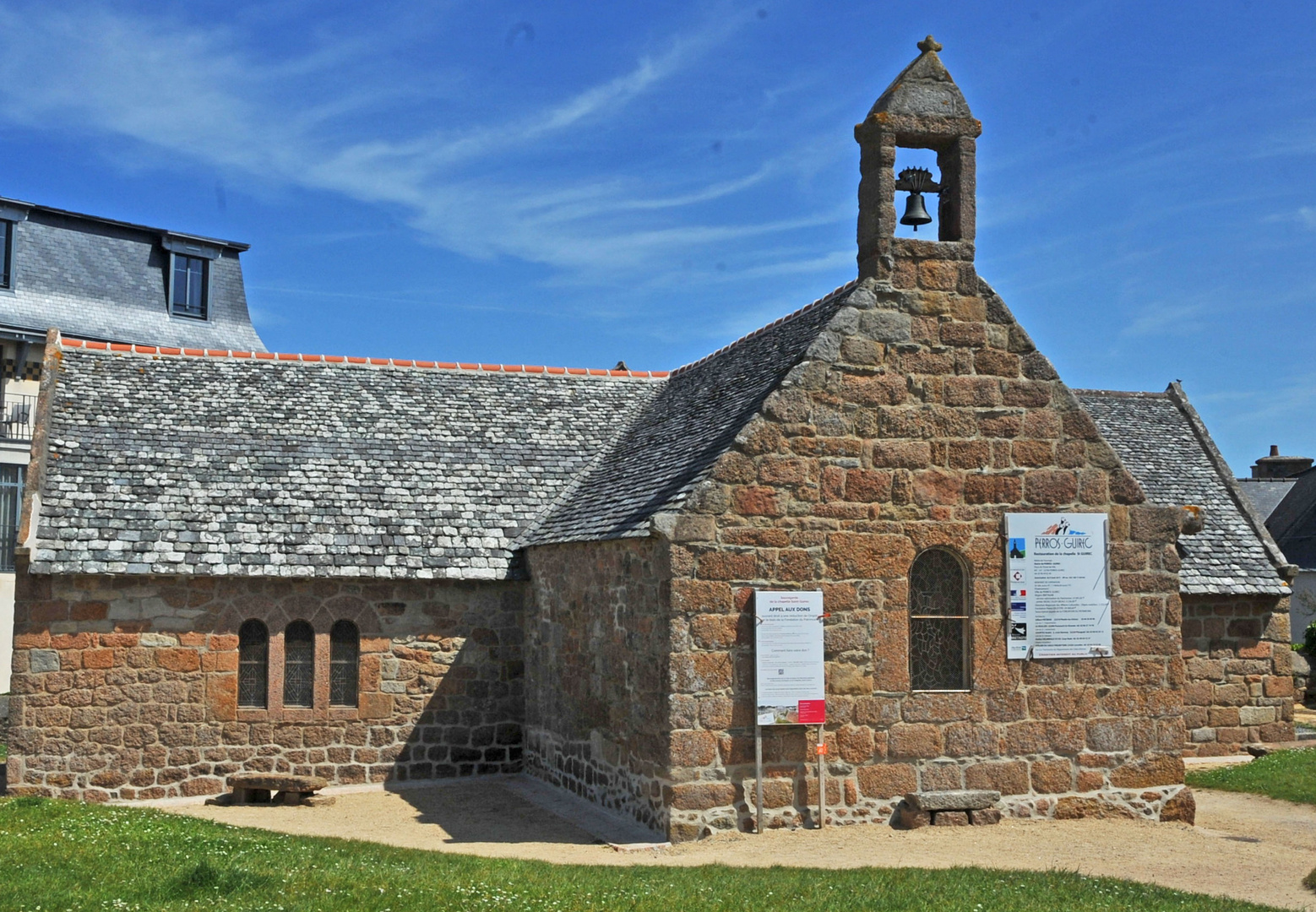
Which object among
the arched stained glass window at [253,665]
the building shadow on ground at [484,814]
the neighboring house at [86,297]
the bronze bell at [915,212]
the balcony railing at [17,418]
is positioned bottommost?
the building shadow on ground at [484,814]

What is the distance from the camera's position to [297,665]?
15789mm

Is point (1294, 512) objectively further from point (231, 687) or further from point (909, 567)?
point (231, 687)

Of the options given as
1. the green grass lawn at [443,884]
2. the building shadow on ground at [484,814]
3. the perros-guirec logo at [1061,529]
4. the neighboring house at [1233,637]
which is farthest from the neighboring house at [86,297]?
the neighboring house at [1233,637]

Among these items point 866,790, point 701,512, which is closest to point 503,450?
point 701,512

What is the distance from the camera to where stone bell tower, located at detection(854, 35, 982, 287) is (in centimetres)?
1295

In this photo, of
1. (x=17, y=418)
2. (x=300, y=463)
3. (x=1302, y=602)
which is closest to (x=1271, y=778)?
(x=300, y=463)

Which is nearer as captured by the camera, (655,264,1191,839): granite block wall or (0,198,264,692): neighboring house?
(655,264,1191,839): granite block wall

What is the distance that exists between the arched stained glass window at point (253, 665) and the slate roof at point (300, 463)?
92 centimetres

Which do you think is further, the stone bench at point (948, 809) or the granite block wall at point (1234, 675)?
the granite block wall at point (1234, 675)

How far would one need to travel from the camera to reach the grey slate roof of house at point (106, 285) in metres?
30.0


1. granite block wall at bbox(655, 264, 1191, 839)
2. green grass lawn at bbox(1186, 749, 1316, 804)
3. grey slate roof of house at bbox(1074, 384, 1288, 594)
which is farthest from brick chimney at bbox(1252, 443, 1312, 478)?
granite block wall at bbox(655, 264, 1191, 839)

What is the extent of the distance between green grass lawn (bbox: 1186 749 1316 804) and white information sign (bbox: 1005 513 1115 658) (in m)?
3.88

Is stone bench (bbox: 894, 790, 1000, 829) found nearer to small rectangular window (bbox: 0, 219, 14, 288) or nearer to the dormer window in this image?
small rectangular window (bbox: 0, 219, 14, 288)

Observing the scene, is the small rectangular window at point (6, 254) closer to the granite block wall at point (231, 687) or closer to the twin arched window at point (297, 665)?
the granite block wall at point (231, 687)
